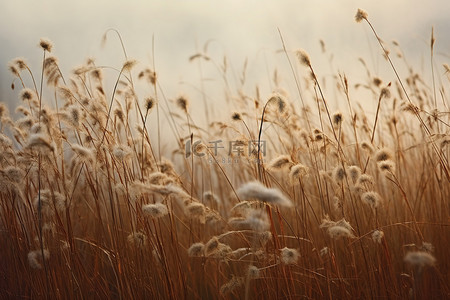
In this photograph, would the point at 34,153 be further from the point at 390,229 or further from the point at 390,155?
the point at 390,229

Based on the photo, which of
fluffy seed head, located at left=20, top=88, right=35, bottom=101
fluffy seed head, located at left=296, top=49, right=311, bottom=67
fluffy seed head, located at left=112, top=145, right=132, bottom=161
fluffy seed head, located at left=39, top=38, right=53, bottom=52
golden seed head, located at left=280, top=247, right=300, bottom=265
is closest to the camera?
golden seed head, located at left=280, top=247, right=300, bottom=265

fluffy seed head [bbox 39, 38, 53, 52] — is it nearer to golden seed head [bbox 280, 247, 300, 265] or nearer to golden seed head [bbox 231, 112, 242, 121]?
golden seed head [bbox 231, 112, 242, 121]

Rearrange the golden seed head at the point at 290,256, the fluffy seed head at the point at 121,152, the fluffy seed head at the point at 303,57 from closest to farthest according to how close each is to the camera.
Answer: the golden seed head at the point at 290,256 < the fluffy seed head at the point at 121,152 < the fluffy seed head at the point at 303,57

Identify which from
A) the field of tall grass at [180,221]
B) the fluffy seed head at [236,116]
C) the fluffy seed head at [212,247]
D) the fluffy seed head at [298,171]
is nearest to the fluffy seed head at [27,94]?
the field of tall grass at [180,221]

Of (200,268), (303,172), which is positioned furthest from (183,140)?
(303,172)

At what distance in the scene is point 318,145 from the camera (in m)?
1.85

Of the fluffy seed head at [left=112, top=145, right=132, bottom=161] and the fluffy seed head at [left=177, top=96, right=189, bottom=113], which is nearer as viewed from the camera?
the fluffy seed head at [left=112, top=145, right=132, bottom=161]

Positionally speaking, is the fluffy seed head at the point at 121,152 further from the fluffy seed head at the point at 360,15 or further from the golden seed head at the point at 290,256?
the fluffy seed head at the point at 360,15

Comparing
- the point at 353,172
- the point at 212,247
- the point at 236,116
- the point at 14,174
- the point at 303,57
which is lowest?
the point at 212,247

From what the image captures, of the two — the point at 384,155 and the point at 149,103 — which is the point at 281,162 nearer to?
the point at 384,155

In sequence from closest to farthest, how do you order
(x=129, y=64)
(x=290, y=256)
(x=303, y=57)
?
(x=290, y=256) → (x=303, y=57) → (x=129, y=64)

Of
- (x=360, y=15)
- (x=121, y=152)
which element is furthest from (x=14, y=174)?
(x=360, y=15)

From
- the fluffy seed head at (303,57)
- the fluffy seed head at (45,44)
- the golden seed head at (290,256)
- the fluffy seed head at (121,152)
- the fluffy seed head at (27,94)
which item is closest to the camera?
the golden seed head at (290,256)

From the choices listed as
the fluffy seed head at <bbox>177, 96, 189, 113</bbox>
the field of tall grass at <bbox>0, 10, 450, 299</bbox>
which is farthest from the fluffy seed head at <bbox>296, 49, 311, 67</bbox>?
the fluffy seed head at <bbox>177, 96, 189, 113</bbox>
